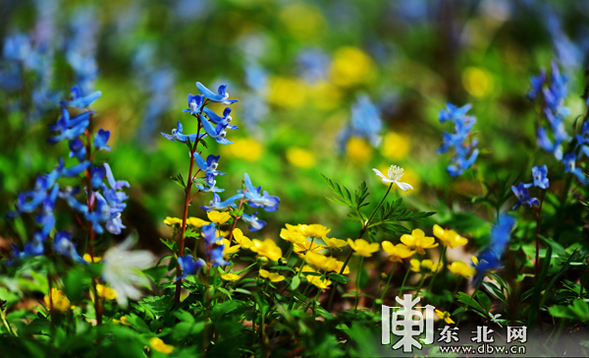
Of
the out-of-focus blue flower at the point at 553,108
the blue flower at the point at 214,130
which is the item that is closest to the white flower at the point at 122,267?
the blue flower at the point at 214,130

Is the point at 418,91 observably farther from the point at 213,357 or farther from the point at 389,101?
the point at 213,357

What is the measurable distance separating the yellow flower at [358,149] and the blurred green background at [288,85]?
1cm

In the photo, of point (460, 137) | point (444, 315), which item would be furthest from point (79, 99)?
point (460, 137)

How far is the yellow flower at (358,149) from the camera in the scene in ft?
10.8

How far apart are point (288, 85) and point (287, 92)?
22 cm

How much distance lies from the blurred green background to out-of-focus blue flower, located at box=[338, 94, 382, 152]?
0.05m

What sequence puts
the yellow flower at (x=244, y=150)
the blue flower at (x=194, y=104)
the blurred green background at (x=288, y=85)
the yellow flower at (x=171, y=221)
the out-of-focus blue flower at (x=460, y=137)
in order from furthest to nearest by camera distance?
the yellow flower at (x=244, y=150)
the blurred green background at (x=288, y=85)
the out-of-focus blue flower at (x=460, y=137)
the yellow flower at (x=171, y=221)
the blue flower at (x=194, y=104)

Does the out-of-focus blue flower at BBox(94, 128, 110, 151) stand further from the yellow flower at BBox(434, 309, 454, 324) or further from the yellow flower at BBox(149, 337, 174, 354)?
the yellow flower at BBox(434, 309, 454, 324)

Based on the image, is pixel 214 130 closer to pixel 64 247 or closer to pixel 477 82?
pixel 64 247

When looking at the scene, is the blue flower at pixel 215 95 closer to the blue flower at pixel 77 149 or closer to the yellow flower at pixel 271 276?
the blue flower at pixel 77 149

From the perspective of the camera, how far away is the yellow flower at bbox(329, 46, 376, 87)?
5789mm

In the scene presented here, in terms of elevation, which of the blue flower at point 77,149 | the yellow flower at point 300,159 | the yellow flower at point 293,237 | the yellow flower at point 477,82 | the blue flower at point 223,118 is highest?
the yellow flower at point 477,82

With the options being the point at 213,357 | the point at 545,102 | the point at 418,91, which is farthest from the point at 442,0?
the point at 213,357

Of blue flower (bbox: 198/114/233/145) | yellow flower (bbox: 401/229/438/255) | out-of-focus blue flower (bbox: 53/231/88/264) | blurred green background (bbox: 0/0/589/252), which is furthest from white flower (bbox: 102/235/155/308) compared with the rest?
yellow flower (bbox: 401/229/438/255)
